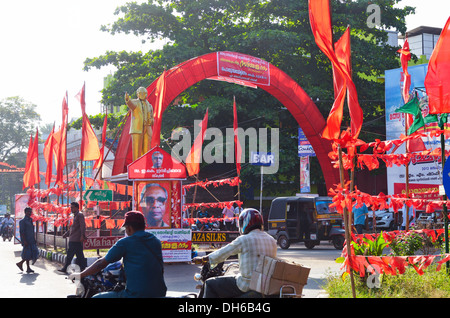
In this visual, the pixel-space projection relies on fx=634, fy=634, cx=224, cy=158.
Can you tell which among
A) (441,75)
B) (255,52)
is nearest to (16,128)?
(255,52)

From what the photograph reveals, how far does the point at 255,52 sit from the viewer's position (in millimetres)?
33031

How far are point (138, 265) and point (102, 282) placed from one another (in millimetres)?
767

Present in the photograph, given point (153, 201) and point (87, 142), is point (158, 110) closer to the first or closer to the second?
point (87, 142)

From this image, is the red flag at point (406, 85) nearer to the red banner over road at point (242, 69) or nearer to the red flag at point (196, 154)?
the red flag at point (196, 154)

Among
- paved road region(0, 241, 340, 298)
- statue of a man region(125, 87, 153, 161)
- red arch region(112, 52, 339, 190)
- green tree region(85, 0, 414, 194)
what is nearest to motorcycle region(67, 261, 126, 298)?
paved road region(0, 241, 340, 298)

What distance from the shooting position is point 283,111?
110ft

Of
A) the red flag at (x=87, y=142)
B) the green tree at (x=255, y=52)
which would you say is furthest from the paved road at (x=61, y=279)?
the green tree at (x=255, y=52)

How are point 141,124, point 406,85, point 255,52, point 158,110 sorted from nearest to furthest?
point 406,85 → point 158,110 → point 141,124 → point 255,52

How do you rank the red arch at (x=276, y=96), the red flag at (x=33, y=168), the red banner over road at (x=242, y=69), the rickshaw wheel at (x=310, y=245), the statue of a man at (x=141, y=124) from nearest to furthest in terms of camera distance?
the statue of a man at (x=141, y=124) < the red arch at (x=276, y=96) < the red banner over road at (x=242, y=69) < the rickshaw wheel at (x=310, y=245) < the red flag at (x=33, y=168)

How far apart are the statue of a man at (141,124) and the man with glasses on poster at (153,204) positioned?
265 cm

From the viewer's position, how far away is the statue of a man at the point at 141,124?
19403 millimetres

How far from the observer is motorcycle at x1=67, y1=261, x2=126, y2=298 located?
658 cm
